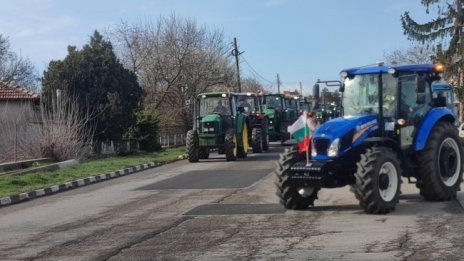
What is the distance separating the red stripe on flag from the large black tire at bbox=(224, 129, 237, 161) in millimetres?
12083

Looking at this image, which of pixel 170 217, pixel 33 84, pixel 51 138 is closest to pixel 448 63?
pixel 51 138

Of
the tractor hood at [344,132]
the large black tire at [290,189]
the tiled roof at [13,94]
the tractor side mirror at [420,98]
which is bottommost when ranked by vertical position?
the large black tire at [290,189]

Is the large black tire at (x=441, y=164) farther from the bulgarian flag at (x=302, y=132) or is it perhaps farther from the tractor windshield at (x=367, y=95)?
the bulgarian flag at (x=302, y=132)

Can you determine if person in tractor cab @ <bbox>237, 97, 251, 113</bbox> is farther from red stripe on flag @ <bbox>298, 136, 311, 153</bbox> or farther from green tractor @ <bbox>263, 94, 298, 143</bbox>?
red stripe on flag @ <bbox>298, 136, 311, 153</bbox>

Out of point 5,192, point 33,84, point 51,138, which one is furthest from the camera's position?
point 33,84

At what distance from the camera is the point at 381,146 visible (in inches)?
416

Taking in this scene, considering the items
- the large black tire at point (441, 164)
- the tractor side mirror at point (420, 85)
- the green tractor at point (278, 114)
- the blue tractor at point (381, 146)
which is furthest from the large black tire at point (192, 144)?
the tractor side mirror at point (420, 85)

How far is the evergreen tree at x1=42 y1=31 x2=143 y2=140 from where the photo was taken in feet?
98.0

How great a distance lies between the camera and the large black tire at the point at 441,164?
36.2 ft

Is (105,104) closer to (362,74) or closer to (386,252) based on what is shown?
(362,74)

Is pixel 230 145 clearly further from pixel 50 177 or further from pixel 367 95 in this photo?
pixel 367 95

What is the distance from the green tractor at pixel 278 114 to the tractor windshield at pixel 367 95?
828 inches

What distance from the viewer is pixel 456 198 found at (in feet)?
38.1

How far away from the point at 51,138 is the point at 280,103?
47.8 feet
